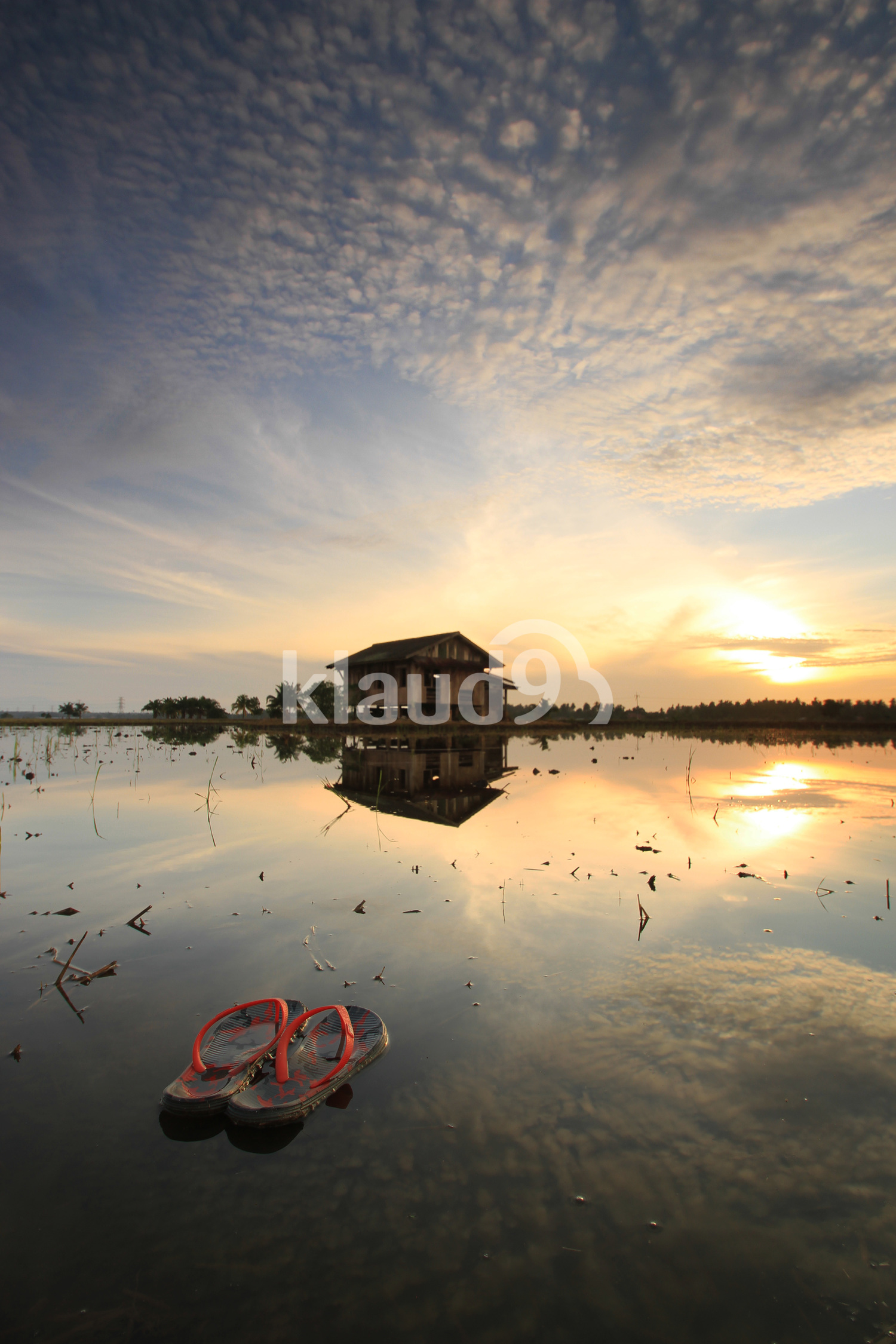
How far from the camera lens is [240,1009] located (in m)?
4.25

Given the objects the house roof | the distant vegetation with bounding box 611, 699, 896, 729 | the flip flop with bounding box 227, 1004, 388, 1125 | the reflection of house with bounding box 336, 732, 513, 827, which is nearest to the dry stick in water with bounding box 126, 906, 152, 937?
the flip flop with bounding box 227, 1004, 388, 1125

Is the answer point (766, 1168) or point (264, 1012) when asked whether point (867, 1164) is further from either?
point (264, 1012)

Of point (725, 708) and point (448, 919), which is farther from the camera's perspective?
point (725, 708)

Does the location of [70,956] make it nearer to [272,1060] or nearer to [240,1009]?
[240,1009]

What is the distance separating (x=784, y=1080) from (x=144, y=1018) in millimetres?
4421

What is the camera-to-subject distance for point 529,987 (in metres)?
4.87

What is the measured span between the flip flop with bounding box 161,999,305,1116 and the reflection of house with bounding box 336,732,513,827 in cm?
766

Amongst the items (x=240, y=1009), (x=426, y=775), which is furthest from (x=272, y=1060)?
(x=426, y=775)

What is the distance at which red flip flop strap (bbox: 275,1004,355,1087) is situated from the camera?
3.57 meters

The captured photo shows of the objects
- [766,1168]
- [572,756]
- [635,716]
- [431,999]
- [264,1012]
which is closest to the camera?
[766,1168]

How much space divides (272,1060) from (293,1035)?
0.78ft

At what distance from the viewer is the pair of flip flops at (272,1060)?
3357 mm

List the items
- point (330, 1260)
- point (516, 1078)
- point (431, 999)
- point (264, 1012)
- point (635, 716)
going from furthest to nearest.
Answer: point (635, 716) → point (431, 999) → point (264, 1012) → point (516, 1078) → point (330, 1260)

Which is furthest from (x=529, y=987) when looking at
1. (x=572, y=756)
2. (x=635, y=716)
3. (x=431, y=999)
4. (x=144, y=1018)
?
(x=635, y=716)
